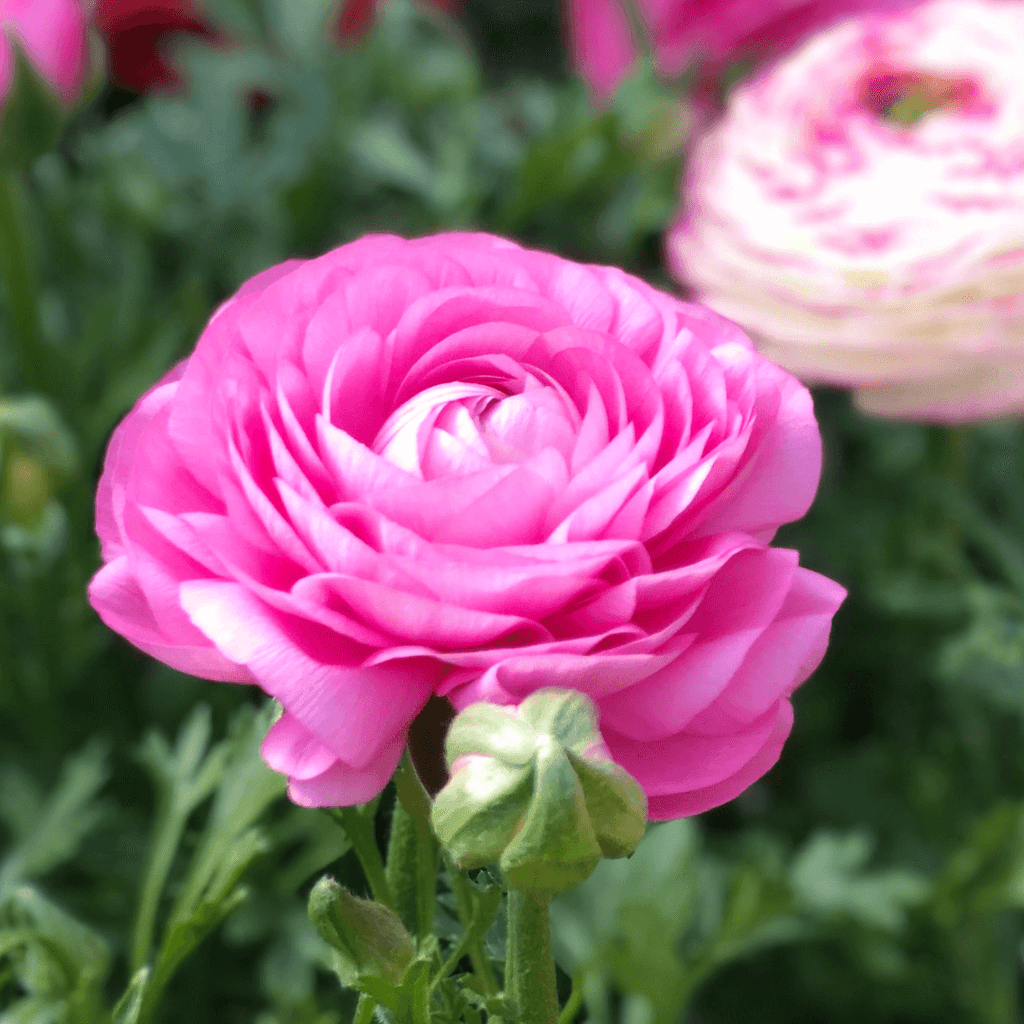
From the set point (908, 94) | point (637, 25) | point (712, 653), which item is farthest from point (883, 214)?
point (712, 653)

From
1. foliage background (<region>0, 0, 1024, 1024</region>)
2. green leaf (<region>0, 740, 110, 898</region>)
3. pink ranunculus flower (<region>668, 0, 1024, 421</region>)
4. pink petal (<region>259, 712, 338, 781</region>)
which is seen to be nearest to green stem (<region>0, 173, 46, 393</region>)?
foliage background (<region>0, 0, 1024, 1024</region>)

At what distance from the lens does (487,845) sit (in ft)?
0.61

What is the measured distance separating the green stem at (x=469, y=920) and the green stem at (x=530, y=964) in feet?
0.10

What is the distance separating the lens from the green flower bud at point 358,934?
0.21 metres

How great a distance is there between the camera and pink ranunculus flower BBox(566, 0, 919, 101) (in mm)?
677

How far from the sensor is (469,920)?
0.79 ft

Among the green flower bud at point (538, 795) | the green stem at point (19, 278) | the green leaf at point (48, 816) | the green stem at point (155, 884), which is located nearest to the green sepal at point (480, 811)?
the green flower bud at point (538, 795)

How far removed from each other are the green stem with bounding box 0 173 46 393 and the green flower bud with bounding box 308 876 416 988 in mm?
381

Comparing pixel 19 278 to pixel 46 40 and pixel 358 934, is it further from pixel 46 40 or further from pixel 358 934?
pixel 358 934

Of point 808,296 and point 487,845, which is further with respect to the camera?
point 808,296

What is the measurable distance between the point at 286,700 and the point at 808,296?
0.33 metres

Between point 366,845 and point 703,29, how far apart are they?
0.57 meters

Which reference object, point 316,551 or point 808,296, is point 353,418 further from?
point 808,296

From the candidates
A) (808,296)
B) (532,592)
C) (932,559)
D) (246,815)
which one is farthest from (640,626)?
(932,559)
